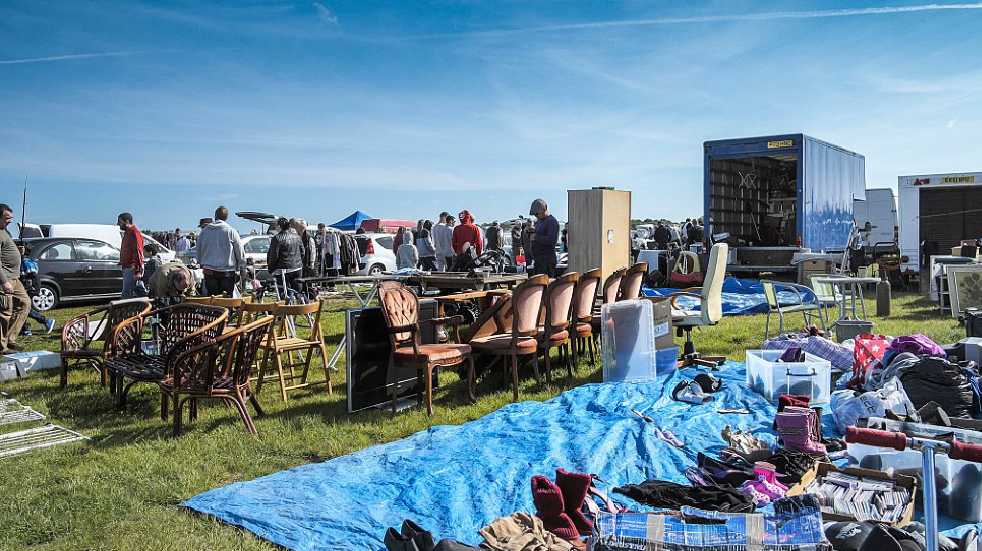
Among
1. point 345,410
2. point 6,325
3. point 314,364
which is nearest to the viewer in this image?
point 345,410

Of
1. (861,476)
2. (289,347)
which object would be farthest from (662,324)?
(861,476)

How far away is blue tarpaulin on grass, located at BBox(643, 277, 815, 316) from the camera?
485 inches

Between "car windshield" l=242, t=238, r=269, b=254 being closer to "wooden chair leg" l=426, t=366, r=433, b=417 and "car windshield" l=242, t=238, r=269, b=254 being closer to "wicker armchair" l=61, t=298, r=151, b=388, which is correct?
"wicker armchair" l=61, t=298, r=151, b=388

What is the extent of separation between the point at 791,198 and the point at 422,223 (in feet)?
29.5

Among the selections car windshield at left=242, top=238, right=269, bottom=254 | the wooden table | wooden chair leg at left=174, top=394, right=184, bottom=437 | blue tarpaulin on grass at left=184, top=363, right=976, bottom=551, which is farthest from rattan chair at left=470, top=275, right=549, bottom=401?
car windshield at left=242, top=238, right=269, bottom=254

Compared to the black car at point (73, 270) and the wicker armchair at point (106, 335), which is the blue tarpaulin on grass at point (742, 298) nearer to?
the wicker armchair at point (106, 335)

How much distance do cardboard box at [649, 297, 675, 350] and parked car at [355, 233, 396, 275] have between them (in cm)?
1364

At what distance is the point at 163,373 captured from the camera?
5.66 meters

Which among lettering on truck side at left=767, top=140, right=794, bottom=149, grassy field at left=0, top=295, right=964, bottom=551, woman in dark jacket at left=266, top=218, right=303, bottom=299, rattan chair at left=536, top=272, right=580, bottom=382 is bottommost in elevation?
grassy field at left=0, top=295, right=964, bottom=551

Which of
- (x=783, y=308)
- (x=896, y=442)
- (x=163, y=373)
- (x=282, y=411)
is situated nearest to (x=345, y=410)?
(x=282, y=411)

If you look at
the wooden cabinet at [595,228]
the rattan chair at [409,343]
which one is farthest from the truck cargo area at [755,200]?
the rattan chair at [409,343]

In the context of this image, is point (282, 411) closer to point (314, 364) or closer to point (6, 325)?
point (314, 364)

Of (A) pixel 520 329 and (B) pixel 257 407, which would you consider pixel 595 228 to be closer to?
(A) pixel 520 329

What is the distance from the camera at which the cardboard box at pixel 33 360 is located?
791cm
